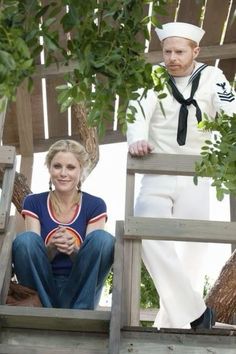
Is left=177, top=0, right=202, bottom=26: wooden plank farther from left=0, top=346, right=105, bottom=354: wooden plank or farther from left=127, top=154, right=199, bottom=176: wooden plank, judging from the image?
left=0, top=346, right=105, bottom=354: wooden plank

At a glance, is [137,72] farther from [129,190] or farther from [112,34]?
[129,190]

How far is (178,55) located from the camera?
12.8 feet

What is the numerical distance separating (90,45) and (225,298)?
11.3ft

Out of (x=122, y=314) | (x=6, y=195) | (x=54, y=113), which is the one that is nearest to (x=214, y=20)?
(x=54, y=113)

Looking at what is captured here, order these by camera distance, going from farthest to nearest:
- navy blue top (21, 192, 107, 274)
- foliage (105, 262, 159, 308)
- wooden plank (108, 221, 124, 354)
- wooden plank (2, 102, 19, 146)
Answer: wooden plank (2, 102, 19, 146) < foliage (105, 262, 159, 308) < navy blue top (21, 192, 107, 274) < wooden plank (108, 221, 124, 354)

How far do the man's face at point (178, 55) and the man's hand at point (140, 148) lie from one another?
468mm

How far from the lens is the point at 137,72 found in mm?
2244

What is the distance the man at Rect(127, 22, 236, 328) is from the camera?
3537 mm

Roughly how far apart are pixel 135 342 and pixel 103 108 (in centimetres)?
107

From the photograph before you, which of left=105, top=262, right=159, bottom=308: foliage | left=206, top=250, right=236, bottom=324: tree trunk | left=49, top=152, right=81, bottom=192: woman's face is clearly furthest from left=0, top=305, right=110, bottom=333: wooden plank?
left=105, top=262, right=159, bottom=308: foliage

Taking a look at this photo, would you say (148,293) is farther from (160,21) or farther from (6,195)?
(6,195)

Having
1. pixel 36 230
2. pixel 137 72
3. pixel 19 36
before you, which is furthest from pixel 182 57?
pixel 19 36

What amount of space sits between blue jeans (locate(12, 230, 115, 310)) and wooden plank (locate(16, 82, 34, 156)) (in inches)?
187

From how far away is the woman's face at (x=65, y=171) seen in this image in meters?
3.62
